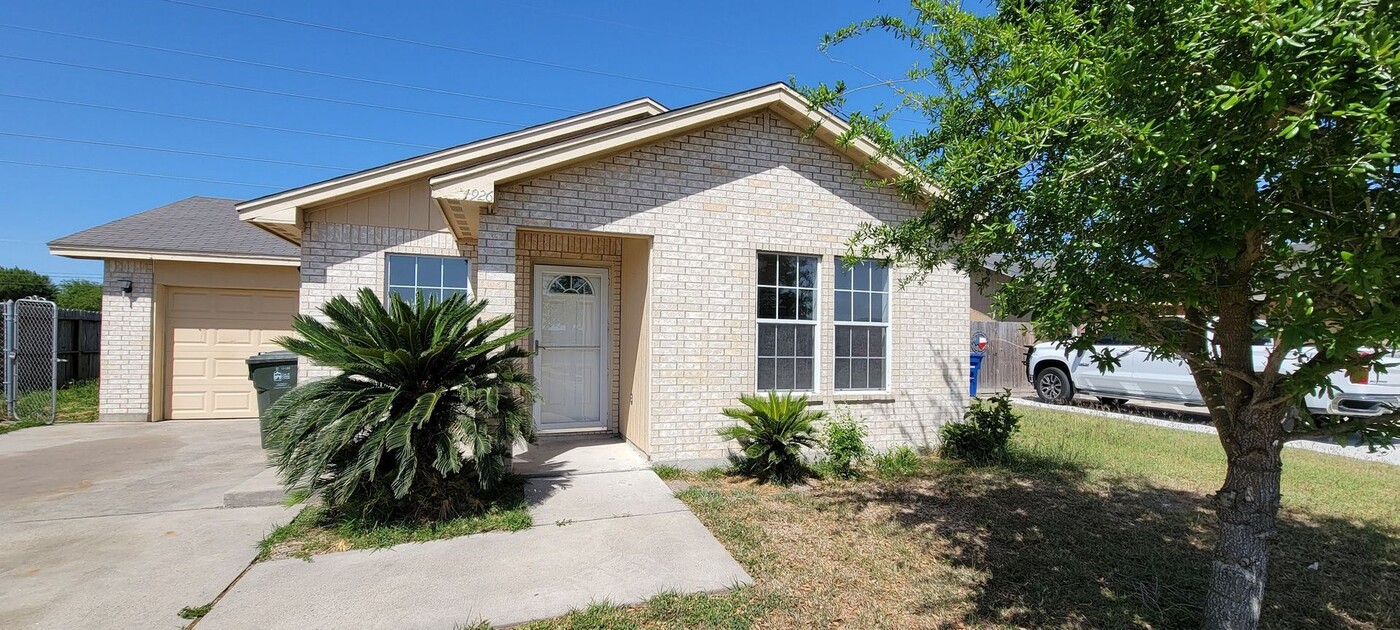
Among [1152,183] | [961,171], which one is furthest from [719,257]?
[1152,183]

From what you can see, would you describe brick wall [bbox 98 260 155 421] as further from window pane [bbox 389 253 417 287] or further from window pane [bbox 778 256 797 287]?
window pane [bbox 778 256 797 287]

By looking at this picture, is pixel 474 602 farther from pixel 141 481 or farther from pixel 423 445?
pixel 141 481

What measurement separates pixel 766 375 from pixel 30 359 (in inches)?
542

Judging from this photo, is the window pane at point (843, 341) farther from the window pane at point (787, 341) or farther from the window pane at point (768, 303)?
the window pane at point (768, 303)

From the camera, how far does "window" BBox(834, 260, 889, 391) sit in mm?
7031

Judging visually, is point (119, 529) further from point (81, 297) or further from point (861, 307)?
point (81, 297)

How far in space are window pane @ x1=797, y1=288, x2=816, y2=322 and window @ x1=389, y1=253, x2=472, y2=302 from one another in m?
3.89

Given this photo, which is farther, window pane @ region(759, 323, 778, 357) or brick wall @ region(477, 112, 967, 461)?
window pane @ region(759, 323, 778, 357)

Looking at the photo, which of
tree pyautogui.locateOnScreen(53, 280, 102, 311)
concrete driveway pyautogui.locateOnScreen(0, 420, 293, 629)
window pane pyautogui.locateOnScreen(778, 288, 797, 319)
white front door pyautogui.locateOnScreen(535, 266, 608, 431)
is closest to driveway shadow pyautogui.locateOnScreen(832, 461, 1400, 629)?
window pane pyautogui.locateOnScreen(778, 288, 797, 319)

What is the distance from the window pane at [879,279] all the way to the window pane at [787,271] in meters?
1.01

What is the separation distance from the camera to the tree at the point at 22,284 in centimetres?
2444

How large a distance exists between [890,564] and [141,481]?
23.4 feet

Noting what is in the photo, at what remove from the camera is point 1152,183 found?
238 centimetres

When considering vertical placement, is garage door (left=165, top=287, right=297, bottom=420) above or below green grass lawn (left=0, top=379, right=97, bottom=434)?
above
